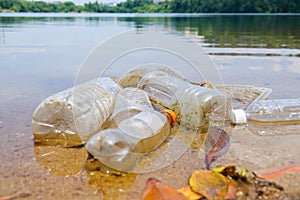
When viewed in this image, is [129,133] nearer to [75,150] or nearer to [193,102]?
[75,150]

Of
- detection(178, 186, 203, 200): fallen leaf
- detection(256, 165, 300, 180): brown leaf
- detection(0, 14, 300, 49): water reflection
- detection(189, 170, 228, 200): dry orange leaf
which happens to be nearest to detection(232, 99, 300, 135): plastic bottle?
detection(256, 165, 300, 180): brown leaf

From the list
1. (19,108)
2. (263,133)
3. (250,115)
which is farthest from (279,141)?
(19,108)

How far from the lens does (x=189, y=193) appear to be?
5.12ft

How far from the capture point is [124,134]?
6.14ft

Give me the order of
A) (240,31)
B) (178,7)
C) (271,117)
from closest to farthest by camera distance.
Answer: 1. (271,117)
2. (240,31)
3. (178,7)

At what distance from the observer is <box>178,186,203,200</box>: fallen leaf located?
152 cm

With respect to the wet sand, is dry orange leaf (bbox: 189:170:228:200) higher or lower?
higher

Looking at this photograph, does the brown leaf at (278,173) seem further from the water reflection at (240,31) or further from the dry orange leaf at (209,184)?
the water reflection at (240,31)

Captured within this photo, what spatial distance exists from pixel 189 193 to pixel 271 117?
146 centimetres

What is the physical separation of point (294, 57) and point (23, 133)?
5.06 m

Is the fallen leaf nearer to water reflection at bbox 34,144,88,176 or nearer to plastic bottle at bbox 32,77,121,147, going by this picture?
water reflection at bbox 34,144,88,176

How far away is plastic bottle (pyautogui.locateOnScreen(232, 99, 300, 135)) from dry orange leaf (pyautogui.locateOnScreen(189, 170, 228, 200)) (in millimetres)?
947

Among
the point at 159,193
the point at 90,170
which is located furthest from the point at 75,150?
the point at 159,193

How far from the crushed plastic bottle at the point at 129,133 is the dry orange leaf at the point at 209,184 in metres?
0.38
